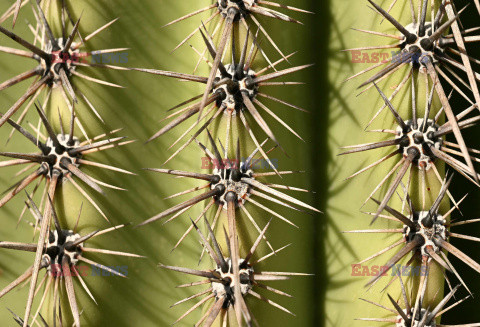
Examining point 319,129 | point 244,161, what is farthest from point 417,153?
point 244,161

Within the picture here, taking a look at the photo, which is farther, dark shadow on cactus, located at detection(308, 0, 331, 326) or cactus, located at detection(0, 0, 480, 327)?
dark shadow on cactus, located at detection(308, 0, 331, 326)

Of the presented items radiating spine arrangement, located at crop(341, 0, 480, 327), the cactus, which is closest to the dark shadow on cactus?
the cactus

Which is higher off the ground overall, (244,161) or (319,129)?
(319,129)

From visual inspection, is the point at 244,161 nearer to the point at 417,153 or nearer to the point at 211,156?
the point at 211,156

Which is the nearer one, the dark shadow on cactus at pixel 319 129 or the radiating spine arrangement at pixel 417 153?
the radiating spine arrangement at pixel 417 153

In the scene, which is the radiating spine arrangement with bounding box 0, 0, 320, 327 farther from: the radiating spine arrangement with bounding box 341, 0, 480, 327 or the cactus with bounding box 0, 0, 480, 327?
the radiating spine arrangement with bounding box 341, 0, 480, 327

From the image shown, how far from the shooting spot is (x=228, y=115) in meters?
1.42

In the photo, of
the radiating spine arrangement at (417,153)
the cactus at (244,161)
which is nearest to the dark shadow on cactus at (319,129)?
the cactus at (244,161)

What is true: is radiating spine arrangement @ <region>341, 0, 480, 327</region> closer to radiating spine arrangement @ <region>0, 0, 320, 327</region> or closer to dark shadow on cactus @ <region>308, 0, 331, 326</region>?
dark shadow on cactus @ <region>308, 0, 331, 326</region>

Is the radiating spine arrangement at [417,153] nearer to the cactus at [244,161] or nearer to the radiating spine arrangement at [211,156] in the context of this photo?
the cactus at [244,161]

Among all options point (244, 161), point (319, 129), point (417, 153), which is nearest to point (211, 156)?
point (244, 161)

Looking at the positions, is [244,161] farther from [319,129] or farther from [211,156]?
[319,129]

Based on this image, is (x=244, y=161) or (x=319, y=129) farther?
(x=319, y=129)

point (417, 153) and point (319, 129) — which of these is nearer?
point (417, 153)
